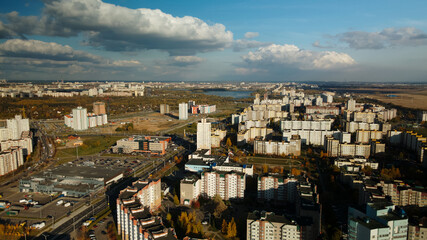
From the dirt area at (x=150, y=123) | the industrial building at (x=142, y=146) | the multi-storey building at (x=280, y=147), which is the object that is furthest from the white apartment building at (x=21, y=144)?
the multi-storey building at (x=280, y=147)

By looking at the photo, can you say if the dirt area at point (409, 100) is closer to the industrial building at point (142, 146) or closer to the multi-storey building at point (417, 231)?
the industrial building at point (142, 146)

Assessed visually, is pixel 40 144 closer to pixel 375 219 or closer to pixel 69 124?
pixel 69 124

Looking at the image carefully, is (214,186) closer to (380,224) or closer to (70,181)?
(380,224)

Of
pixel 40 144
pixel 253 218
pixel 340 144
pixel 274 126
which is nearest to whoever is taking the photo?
pixel 253 218

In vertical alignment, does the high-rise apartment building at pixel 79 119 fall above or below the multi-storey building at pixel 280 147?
above

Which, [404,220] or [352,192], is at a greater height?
[404,220]

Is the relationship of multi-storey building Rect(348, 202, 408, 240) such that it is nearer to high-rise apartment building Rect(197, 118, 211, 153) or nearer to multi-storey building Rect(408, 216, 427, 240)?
multi-storey building Rect(408, 216, 427, 240)

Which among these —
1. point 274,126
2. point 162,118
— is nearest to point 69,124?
point 162,118
